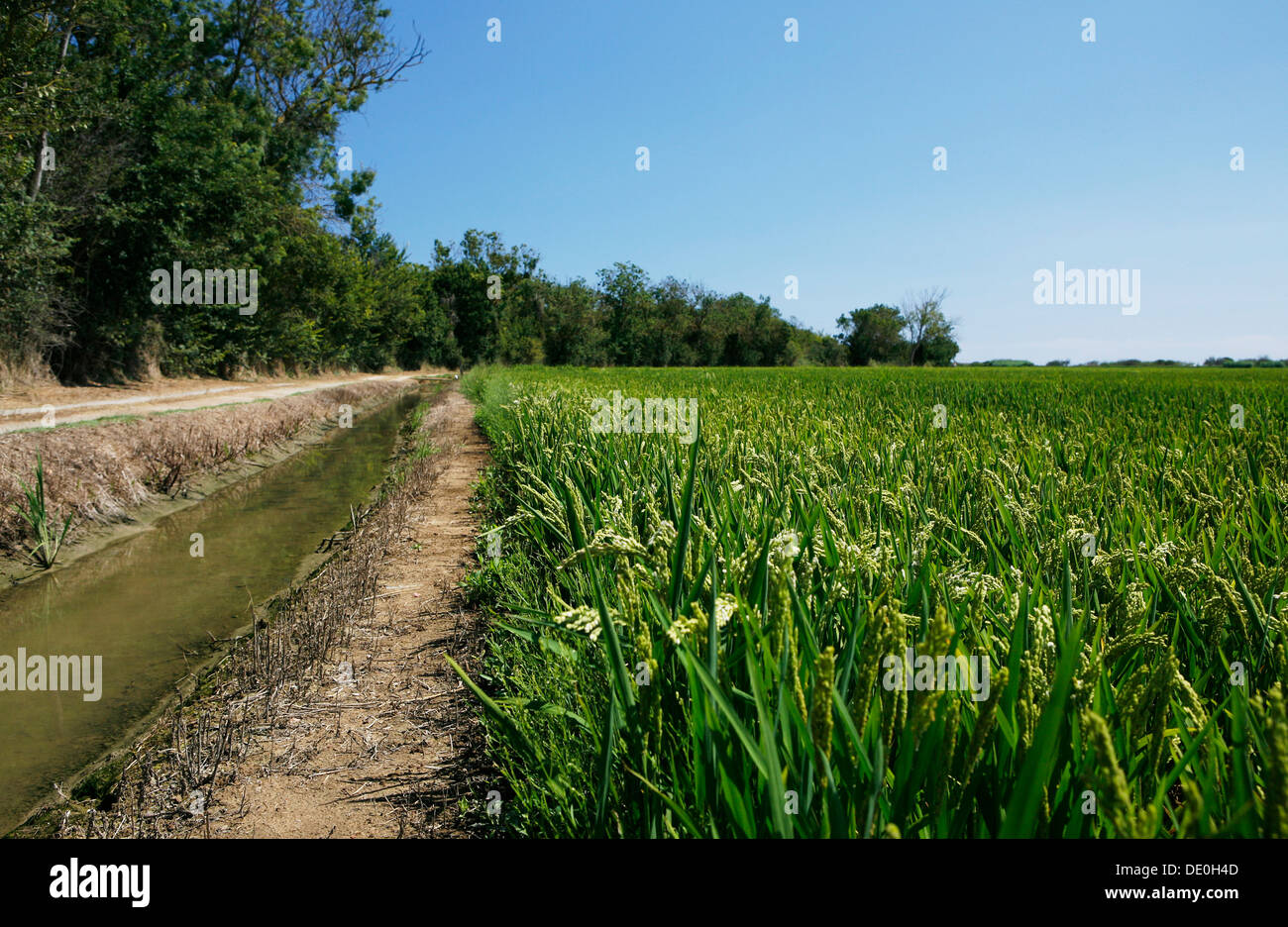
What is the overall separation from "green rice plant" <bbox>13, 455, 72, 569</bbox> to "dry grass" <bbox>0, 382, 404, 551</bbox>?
0.09 meters

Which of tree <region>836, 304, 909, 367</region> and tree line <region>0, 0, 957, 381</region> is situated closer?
tree line <region>0, 0, 957, 381</region>

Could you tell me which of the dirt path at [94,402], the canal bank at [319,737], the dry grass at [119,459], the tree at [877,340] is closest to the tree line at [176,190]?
the dirt path at [94,402]

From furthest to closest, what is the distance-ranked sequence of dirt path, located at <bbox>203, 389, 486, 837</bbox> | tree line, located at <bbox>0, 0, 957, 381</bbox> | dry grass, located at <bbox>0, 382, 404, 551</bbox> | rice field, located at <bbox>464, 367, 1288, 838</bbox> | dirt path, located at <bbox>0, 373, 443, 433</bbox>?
tree line, located at <bbox>0, 0, 957, 381</bbox>
dirt path, located at <bbox>0, 373, 443, 433</bbox>
dry grass, located at <bbox>0, 382, 404, 551</bbox>
dirt path, located at <bbox>203, 389, 486, 837</bbox>
rice field, located at <bbox>464, 367, 1288, 838</bbox>

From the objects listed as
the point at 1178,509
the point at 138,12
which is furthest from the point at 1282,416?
the point at 138,12

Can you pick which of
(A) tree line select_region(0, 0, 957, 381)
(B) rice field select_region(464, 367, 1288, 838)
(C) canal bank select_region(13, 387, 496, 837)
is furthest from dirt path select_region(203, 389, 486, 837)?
(A) tree line select_region(0, 0, 957, 381)

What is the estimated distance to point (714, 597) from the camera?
1.12 meters

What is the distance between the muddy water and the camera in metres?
3.21

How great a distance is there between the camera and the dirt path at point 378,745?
231cm

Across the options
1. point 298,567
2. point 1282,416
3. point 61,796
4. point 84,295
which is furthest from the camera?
point 84,295

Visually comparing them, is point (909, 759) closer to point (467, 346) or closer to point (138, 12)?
point (138, 12)

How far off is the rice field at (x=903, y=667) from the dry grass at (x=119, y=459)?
5.98 meters

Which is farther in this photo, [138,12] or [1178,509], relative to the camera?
[138,12]

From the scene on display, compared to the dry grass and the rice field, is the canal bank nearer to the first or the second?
the rice field

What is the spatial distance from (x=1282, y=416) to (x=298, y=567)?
32.0 ft
